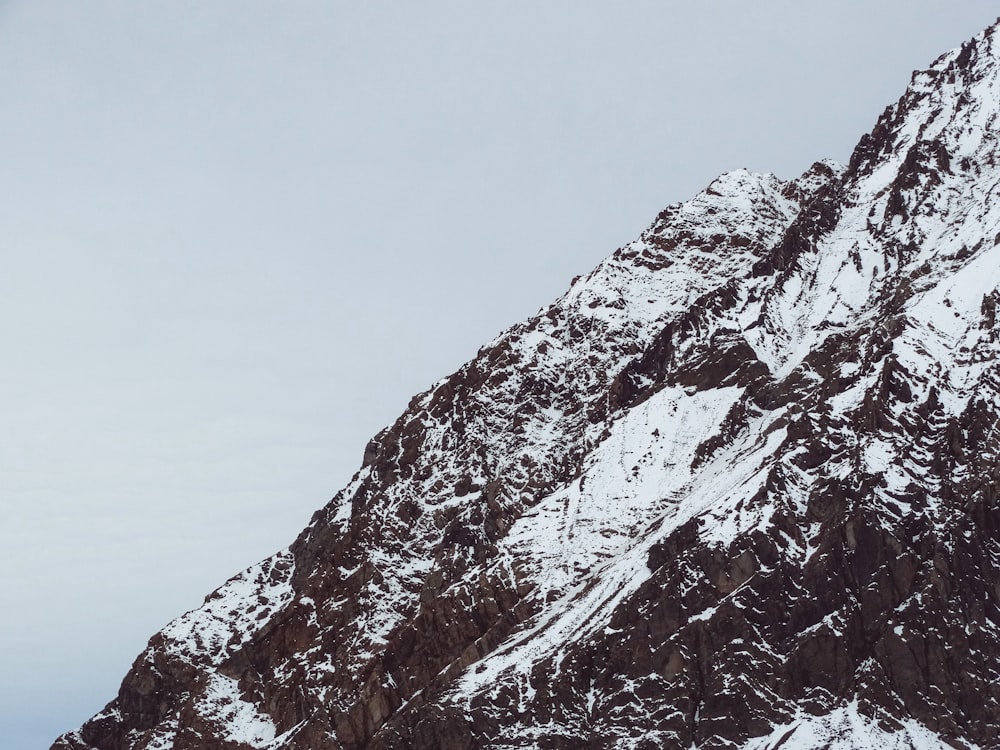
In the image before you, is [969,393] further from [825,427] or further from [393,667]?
[393,667]

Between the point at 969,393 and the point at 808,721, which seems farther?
the point at 969,393

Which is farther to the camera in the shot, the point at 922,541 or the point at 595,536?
the point at 595,536

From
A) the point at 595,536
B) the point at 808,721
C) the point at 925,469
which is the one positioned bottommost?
the point at 808,721

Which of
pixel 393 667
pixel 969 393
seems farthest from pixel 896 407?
pixel 393 667

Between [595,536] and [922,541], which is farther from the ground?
[595,536]

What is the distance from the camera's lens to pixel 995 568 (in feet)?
515

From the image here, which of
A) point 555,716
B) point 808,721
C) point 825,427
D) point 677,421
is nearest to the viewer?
point 808,721

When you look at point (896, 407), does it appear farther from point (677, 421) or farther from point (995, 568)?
point (677, 421)

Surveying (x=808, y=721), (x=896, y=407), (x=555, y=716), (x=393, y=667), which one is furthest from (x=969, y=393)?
(x=393, y=667)

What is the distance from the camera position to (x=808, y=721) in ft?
498

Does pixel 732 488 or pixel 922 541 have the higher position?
pixel 732 488

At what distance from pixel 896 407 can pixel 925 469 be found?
27.1 feet

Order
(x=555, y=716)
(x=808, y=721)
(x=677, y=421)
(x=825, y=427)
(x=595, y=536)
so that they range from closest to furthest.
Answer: (x=808, y=721) → (x=555, y=716) → (x=825, y=427) → (x=595, y=536) → (x=677, y=421)

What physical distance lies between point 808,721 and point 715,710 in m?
8.55
